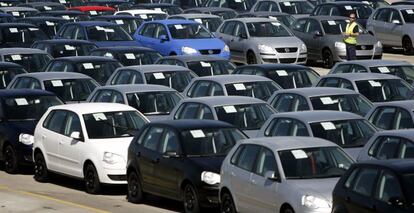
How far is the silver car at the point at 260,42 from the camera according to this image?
4159 centimetres

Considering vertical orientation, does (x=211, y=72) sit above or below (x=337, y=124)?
below

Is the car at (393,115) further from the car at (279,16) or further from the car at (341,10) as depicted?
the car at (341,10)

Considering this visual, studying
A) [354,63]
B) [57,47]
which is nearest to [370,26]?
[57,47]

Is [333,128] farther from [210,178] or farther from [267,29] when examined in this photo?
[267,29]

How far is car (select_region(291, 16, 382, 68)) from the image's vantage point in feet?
138

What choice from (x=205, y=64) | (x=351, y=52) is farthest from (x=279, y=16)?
(x=205, y=64)

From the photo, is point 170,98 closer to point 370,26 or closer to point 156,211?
point 156,211

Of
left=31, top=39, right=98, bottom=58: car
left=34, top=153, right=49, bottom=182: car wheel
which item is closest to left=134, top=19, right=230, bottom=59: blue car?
left=31, top=39, right=98, bottom=58: car

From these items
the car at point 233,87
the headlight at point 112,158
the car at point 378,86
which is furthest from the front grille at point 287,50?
the headlight at point 112,158

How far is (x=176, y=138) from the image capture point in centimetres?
2292

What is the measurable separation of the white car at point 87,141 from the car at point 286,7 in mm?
27699

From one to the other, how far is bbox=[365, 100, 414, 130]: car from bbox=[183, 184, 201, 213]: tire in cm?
404

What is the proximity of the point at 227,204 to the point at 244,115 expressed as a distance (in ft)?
18.0

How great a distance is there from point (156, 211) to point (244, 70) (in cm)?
1057
